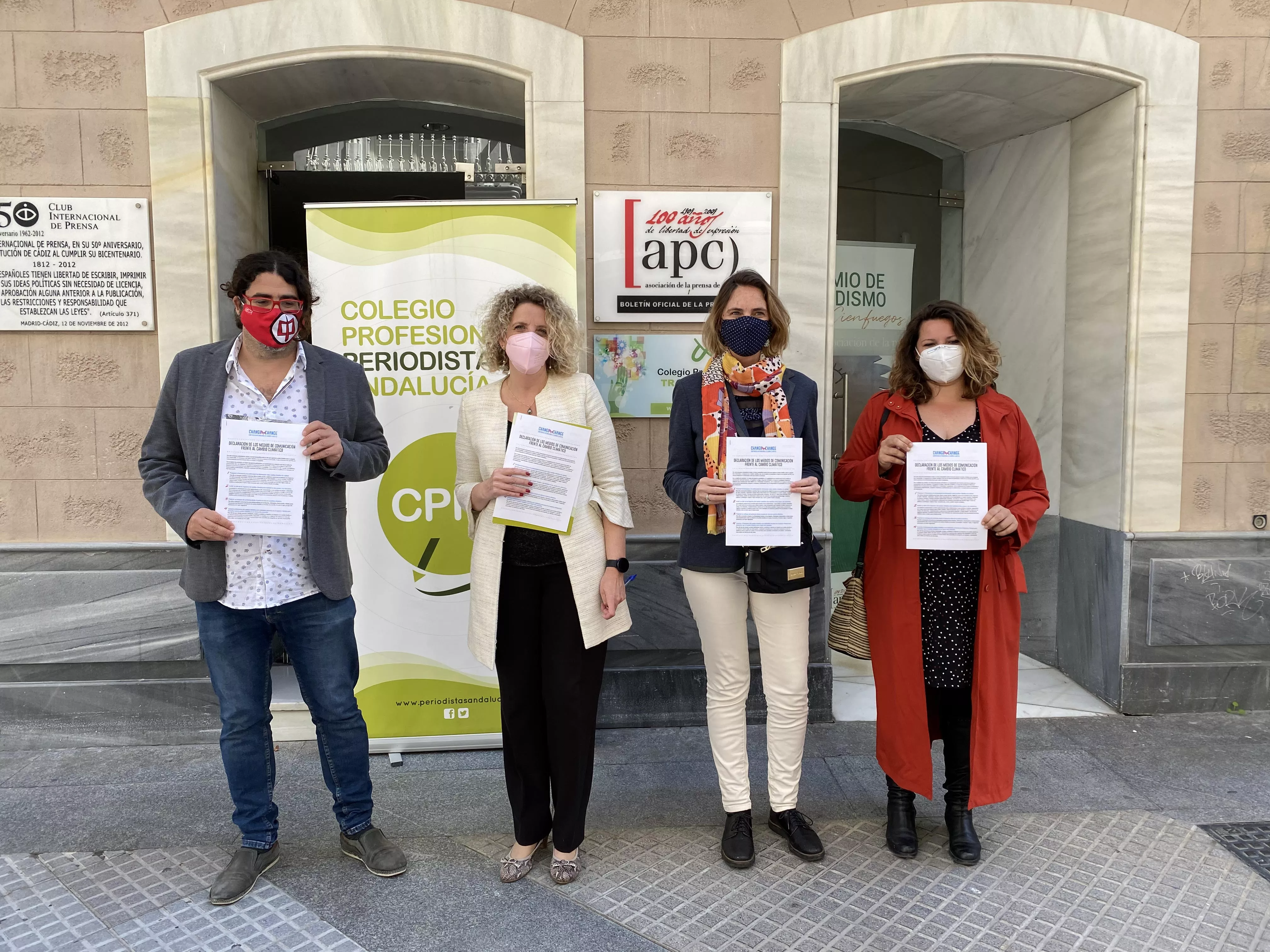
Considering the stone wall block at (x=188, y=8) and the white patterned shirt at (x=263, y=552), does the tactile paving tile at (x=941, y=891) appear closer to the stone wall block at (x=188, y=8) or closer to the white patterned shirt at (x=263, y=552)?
the white patterned shirt at (x=263, y=552)

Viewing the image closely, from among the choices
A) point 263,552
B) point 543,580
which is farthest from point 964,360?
point 263,552

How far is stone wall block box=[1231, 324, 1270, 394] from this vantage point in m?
4.28

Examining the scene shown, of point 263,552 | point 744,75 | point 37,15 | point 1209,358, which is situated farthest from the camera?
point 1209,358

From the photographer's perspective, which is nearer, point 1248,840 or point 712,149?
point 1248,840

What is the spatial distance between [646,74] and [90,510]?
10.8 feet

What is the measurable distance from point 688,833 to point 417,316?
7.54 feet

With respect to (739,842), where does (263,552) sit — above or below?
above

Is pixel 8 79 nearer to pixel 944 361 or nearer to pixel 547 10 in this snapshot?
pixel 547 10

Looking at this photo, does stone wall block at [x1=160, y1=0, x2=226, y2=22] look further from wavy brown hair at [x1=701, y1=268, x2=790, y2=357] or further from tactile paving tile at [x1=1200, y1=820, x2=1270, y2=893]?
tactile paving tile at [x1=1200, y1=820, x2=1270, y2=893]

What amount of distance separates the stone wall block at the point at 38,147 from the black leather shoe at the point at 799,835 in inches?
161

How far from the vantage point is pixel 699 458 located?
2.94 meters

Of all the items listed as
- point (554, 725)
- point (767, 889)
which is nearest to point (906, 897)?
point (767, 889)

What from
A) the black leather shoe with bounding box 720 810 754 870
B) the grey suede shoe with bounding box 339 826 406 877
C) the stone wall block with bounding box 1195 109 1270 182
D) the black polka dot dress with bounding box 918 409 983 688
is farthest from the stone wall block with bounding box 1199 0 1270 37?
the grey suede shoe with bounding box 339 826 406 877

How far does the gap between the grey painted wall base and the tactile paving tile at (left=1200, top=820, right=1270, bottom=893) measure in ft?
3.73
